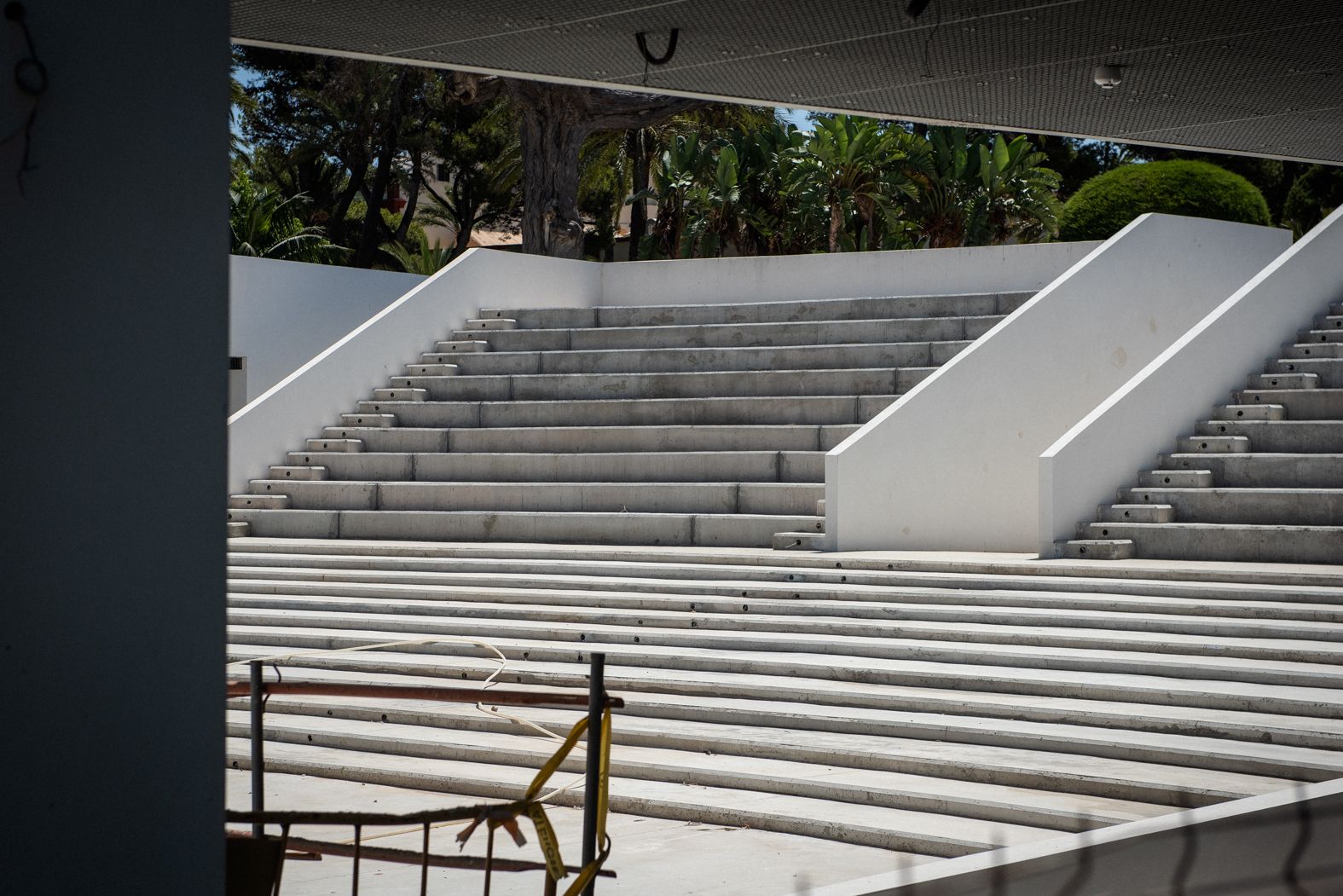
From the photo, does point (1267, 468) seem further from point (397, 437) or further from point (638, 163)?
point (638, 163)

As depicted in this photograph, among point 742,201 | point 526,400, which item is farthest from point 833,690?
point 742,201

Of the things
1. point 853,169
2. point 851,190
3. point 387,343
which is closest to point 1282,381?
point 387,343

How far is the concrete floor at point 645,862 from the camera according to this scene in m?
5.05

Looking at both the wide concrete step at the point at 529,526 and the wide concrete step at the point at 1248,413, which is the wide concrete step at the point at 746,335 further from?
the wide concrete step at the point at 529,526

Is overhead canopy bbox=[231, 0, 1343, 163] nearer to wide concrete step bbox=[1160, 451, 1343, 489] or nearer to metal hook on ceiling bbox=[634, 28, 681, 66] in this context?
metal hook on ceiling bbox=[634, 28, 681, 66]

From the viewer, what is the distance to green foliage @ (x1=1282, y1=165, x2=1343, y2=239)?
78.8 feet

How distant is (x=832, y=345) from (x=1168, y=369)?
3.51 m

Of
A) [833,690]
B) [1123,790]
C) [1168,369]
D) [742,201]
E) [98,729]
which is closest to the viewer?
[98,729]

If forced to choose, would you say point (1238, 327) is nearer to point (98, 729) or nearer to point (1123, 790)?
point (1123, 790)

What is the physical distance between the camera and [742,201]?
3069 cm

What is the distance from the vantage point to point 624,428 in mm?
12805

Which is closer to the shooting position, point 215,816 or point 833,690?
point 215,816

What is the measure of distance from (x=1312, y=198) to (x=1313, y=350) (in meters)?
15.3

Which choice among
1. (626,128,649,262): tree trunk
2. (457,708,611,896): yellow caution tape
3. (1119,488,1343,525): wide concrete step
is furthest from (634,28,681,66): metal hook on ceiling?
(626,128,649,262): tree trunk
